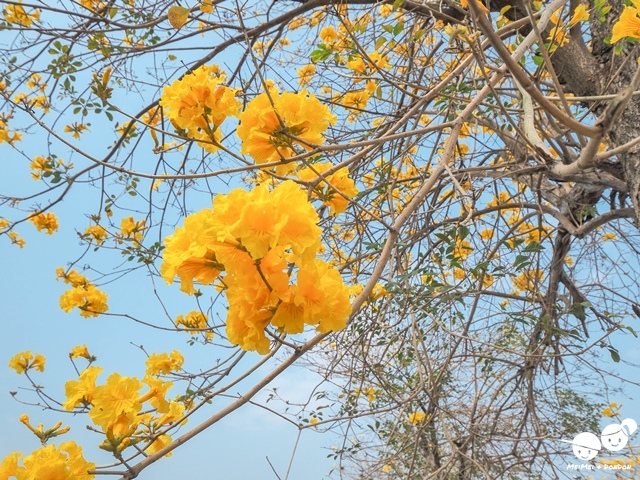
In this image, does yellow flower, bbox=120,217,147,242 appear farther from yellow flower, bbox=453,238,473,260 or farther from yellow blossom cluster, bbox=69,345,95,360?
yellow flower, bbox=453,238,473,260

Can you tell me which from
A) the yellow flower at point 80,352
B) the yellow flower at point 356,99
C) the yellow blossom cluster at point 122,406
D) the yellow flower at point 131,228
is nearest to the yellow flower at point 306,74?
the yellow flower at point 356,99

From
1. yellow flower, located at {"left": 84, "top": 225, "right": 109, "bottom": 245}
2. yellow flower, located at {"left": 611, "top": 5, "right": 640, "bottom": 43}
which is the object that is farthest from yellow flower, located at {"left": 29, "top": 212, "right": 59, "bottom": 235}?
yellow flower, located at {"left": 611, "top": 5, "right": 640, "bottom": 43}

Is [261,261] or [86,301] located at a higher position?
[86,301]

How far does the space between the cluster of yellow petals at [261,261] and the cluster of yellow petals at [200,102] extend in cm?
41

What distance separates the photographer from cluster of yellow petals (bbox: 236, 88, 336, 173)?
104 centimetres

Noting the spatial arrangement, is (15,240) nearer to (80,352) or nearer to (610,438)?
(80,352)

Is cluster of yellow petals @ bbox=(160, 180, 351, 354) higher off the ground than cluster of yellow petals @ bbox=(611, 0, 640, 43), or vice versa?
cluster of yellow petals @ bbox=(611, 0, 640, 43)

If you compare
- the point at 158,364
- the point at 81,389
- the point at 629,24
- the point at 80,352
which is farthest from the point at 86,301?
the point at 629,24

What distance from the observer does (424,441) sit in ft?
10.6

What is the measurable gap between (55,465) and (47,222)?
2.46 metres

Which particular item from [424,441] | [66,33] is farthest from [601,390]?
[66,33]

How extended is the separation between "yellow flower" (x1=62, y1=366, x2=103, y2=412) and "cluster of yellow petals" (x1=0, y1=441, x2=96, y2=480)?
0.13 meters

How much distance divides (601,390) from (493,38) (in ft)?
11.9

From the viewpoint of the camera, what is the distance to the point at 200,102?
106 cm
